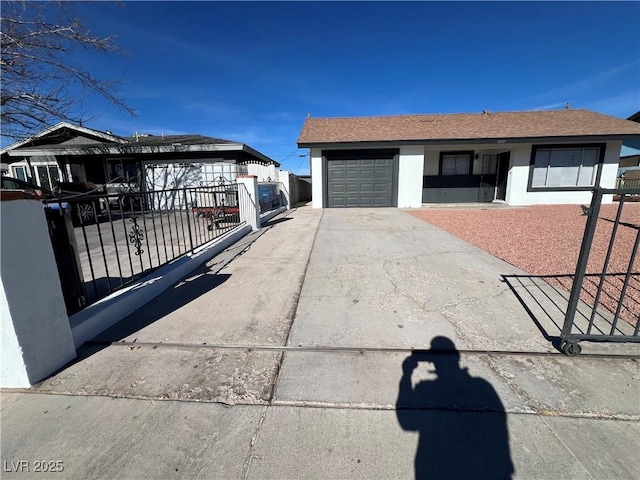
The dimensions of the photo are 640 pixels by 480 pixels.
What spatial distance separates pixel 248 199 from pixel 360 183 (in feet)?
24.2

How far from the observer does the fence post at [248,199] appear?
7.92 m

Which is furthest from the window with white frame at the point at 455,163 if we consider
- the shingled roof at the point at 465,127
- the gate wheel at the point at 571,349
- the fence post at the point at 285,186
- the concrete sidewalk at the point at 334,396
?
the gate wheel at the point at 571,349

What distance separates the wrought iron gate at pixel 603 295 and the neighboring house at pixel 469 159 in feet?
30.5

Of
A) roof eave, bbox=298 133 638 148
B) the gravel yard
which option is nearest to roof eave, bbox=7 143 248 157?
roof eave, bbox=298 133 638 148

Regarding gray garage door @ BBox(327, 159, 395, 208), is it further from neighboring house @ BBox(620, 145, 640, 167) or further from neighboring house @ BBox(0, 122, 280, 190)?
neighboring house @ BBox(620, 145, 640, 167)

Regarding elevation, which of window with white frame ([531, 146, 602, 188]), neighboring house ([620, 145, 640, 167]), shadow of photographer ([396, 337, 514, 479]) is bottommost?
shadow of photographer ([396, 337, 514, 479])

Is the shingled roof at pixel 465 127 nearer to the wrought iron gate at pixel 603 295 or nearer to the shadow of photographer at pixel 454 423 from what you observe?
the wrought iron gate at pixel 603 295

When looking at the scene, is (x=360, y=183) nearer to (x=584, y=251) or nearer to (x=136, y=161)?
(x=136, y=161)

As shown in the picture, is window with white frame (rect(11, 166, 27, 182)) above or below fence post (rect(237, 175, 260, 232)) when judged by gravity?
above

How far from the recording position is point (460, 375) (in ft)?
7.14

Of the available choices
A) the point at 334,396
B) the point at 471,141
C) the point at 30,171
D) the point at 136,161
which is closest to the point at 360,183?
the point at 471,141

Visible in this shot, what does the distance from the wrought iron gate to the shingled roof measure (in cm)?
981

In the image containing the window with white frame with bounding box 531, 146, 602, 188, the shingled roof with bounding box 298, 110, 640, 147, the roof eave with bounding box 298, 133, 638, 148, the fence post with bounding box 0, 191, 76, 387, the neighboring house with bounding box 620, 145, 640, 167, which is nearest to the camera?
the fence post with bounding box 0, 191, 76, 387

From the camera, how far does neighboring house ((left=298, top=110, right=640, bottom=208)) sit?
13.2 metres
